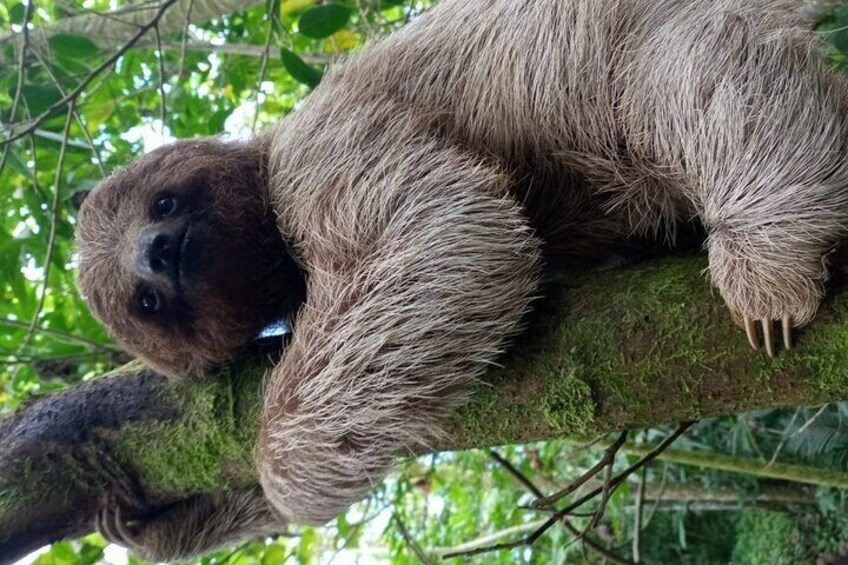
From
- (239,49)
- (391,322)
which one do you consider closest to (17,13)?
(239,49)

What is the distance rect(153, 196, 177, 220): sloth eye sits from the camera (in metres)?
3.87

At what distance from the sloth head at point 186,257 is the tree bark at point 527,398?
19 centimetres

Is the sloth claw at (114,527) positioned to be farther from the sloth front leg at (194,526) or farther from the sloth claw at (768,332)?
the sloth claw at (768,332)

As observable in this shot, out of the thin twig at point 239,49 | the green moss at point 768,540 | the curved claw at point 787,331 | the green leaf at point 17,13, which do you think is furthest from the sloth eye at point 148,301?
the green moss at point 768,540

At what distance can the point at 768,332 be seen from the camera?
2586mm

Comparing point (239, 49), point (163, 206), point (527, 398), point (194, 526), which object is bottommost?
point (194, 526)

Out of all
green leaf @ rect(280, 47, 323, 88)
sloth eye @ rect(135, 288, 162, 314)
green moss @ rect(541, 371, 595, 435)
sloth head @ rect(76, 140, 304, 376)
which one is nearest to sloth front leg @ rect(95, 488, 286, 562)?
sloth head @ rect(76, 140, 304, 376)

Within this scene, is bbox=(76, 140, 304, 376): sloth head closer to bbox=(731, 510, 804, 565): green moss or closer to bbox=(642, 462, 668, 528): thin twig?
bbox=(642, 462, 668, 528): thin twig

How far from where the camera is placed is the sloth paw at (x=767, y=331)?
8.48 feet

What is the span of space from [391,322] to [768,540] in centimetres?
492

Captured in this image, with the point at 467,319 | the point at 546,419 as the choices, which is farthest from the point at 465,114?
the point at 546,419

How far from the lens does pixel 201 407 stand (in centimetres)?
348

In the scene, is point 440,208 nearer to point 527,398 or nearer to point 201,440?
point 527,398

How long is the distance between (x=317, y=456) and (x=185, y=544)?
3.93ft
